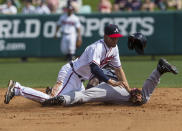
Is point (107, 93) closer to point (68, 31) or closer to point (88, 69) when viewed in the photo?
point (88, 69)

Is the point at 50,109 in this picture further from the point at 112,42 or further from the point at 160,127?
the point at 160,127

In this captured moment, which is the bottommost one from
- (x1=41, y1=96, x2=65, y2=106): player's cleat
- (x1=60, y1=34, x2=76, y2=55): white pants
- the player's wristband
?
(x1=41, y1=96, x2=65, y2=106): player's cleat

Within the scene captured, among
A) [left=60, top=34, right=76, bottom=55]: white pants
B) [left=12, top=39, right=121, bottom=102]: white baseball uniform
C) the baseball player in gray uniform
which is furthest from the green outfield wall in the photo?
the baseball player in gray uniform

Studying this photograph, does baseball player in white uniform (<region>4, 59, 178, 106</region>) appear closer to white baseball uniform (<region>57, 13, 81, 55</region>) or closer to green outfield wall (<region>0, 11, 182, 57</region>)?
white baseball uniform (<region>57, 13, 81, 55</region>)

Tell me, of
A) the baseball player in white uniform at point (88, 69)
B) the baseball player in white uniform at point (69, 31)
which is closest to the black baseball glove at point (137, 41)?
the baseball player in white uniform at point (88, 69)

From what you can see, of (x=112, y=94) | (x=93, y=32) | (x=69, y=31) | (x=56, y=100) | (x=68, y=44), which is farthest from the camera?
(x=93, y=32)

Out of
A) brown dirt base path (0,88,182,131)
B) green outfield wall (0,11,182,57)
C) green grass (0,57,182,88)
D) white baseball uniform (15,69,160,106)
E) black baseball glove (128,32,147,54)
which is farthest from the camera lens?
green outfield wall (0,11,182,57)

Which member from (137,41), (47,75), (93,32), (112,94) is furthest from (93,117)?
(93,32)

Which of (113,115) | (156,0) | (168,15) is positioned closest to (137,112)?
(113,115)
